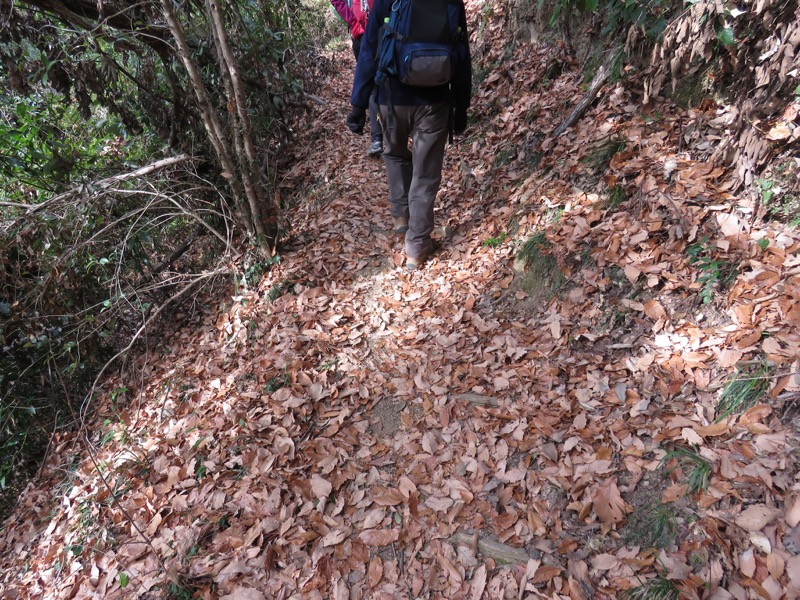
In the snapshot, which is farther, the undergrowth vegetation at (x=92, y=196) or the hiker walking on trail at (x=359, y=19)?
the hiker walking on trail at (x=359, y=19)

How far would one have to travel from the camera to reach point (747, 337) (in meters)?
2.61

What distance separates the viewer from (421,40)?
357 cm

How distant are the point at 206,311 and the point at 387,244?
240 centimetres

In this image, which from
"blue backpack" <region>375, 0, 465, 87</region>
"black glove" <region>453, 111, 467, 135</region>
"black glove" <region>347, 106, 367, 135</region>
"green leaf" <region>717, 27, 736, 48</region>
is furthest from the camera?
"black glove" <region>453, 111, 467, 135</region>

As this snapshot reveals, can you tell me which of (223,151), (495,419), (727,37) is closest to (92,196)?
(223,151)

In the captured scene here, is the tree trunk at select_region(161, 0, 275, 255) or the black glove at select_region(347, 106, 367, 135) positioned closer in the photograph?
the tree trunk at select_region(161, 0, 275, 255)

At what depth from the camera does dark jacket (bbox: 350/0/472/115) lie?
3754 mm

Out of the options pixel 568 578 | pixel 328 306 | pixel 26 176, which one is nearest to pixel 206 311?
pixel 328 306

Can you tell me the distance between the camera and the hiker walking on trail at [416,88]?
356cm

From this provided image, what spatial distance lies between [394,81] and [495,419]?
9.60 feet

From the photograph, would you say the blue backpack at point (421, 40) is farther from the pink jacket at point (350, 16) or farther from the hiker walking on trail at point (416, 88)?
the pink jacket at point (350, 16)

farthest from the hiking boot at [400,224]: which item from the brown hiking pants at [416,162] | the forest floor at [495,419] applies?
the forest floor at [495,419]

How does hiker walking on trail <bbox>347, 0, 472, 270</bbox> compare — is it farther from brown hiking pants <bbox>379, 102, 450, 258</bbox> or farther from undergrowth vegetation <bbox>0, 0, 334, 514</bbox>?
undergrowth vegetation <bbox>0, 0, 334, 514</bbox>

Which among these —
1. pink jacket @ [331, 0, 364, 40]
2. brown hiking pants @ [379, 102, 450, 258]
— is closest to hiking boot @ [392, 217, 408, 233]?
brown hiking pants @ [379, 102, 450, 258]
